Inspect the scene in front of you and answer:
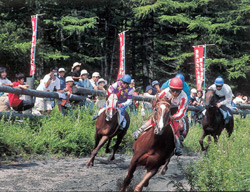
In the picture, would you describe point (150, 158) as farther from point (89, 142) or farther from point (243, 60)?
point (243, 60)

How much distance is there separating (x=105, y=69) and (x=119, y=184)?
2381 cm

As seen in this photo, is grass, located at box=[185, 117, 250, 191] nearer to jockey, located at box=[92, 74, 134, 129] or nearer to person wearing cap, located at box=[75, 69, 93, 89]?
jockey, located at box=[92, 74, 134, 129]

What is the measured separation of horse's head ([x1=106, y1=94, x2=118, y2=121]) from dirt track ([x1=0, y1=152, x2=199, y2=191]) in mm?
1219

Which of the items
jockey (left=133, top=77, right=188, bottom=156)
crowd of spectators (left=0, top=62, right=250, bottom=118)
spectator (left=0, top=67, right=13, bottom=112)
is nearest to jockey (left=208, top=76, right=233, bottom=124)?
crowd of spectators (left=0, top=62, right=250, bottom=118)

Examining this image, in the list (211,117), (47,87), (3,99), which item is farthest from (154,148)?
(211,117)

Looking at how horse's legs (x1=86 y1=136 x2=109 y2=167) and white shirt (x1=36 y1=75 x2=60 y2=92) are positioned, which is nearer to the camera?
horse's legs (x1=86 y1=136 x2=109 y2=167)

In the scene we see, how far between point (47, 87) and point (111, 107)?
3439 mm

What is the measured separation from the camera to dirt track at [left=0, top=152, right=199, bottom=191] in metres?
7.45

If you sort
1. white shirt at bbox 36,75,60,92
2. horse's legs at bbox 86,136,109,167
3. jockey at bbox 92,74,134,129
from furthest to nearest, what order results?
1. white shirt at bbox 36,75,60,92
2. jockey at bbox 92,74,134,129
3. horse's legs at bbox 86,136,109,167

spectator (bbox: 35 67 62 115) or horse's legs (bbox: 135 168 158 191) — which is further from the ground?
spectator (bbox: 35 67 62 115)

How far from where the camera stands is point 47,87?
42.1 ft

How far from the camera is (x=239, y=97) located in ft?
81.5

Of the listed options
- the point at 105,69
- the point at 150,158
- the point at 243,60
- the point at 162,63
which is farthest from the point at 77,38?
the point at 150,158

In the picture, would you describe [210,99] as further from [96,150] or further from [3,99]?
[3,99]
